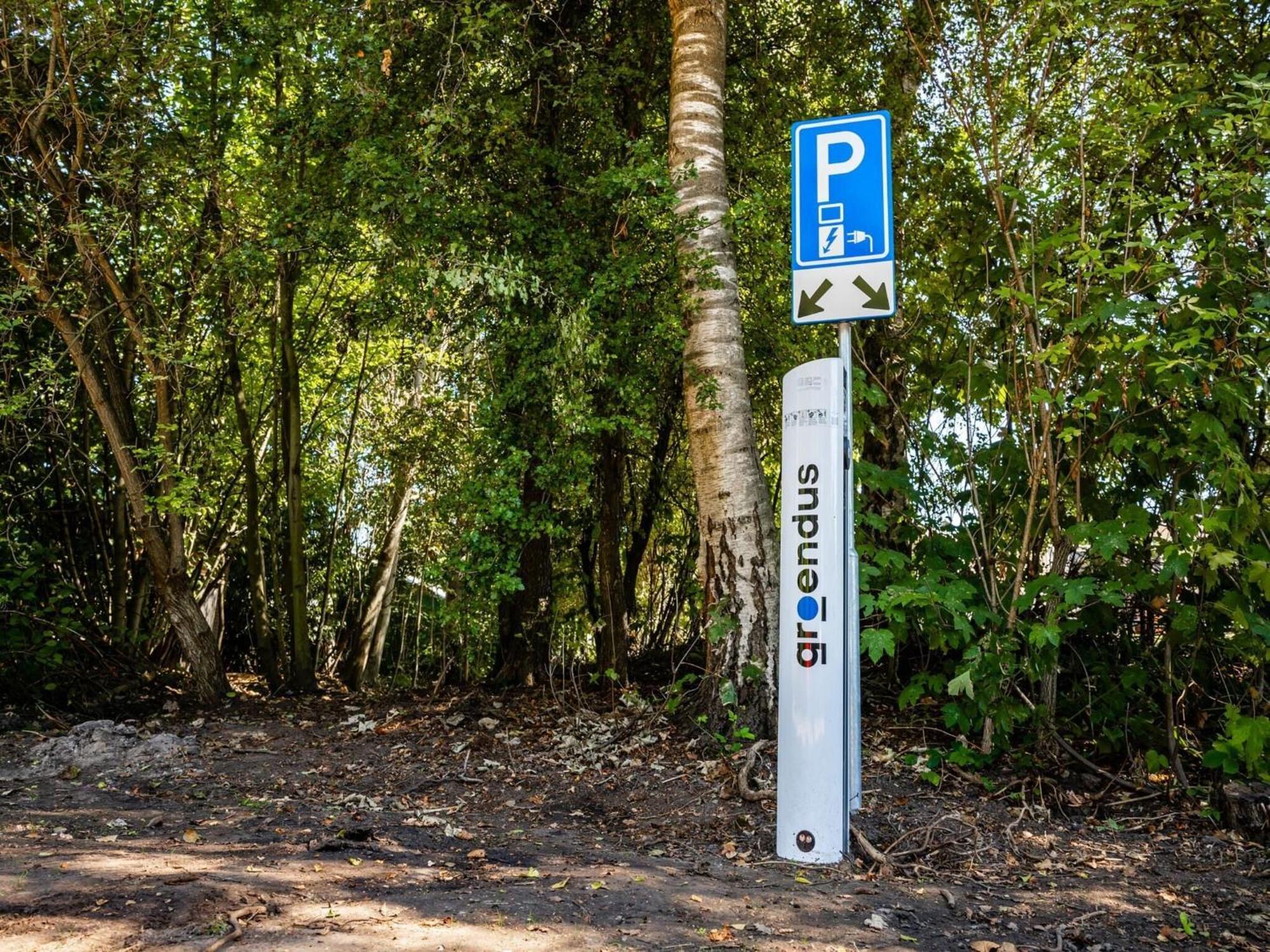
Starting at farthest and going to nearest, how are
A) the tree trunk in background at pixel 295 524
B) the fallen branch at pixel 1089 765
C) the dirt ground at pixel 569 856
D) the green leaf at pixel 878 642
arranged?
the tree trunk in background at pixel 295 524 < the fallen branch at pixel 1089 765 < the green leaf at pixel 878 642 < the dirt ground at pixel 569 856

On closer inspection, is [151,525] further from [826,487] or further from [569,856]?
[826,487]

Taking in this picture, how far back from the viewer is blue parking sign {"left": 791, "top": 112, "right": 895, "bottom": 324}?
4273mm

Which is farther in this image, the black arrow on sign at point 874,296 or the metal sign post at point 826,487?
the black arrow on sign at point 874,296

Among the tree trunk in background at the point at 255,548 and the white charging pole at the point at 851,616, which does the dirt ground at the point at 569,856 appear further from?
the tree trunk in background at the point at 255,548

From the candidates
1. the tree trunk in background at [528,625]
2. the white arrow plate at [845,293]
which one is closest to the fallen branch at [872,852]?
the white arrow plate at [845,293]

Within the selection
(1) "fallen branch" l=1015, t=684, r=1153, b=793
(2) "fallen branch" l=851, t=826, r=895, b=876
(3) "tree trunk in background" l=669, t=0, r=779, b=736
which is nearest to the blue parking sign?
(3) "tree trunk in background" l=669, t=0, r=779, b=736

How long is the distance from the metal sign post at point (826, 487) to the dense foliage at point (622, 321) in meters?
0.75

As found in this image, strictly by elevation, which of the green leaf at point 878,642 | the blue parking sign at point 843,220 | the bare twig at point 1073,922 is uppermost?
the blue parking sign at point 843,220

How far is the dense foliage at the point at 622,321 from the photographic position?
493 centimetres

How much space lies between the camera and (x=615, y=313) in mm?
6438

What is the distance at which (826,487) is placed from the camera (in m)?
4.07

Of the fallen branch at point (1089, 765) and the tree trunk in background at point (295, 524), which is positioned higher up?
the tree trunk in background at point (295, 524)

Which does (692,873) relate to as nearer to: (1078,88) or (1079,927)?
(1079,927)

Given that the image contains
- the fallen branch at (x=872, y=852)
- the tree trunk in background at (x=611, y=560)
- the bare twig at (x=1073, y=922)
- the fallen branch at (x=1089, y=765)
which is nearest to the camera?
the bare twig at (x=1073, y=922)
